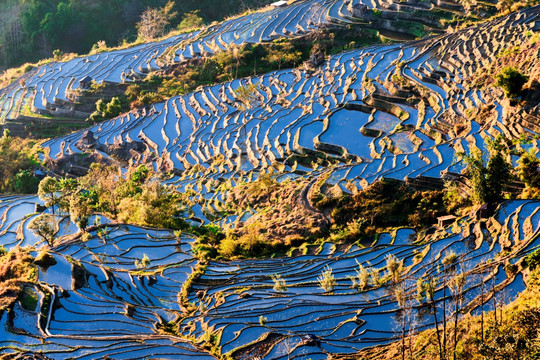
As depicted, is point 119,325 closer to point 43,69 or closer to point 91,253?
point 91,253

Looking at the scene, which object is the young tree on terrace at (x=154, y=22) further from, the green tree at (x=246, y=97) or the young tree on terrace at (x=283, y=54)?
the green tree at (x=246, y=97)

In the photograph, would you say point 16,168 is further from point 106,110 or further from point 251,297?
point 251,297

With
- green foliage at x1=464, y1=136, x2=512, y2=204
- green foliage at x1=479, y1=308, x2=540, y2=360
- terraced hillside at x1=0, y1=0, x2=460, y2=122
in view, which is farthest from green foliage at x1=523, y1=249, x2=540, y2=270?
terraced hillside at x1=0, y1=0, x2=460, y2=122

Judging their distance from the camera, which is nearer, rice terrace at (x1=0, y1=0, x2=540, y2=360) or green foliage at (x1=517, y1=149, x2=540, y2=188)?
rice terrace at (x1=0, y1=0, x2=540, y2=360)

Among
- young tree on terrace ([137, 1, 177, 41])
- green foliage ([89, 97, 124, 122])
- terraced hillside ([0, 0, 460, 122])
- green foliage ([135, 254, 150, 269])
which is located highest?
→ young tree on terrace ([137, 1, 177, 41])

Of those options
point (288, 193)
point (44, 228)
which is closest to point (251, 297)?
point (288, 193)

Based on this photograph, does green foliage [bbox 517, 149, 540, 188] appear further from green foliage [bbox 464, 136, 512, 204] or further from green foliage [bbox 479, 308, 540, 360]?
green foliage [bbox 479, 308, 540, 360]

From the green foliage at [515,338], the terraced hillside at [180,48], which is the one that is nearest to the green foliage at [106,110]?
the terraced hillside at [180,48]
